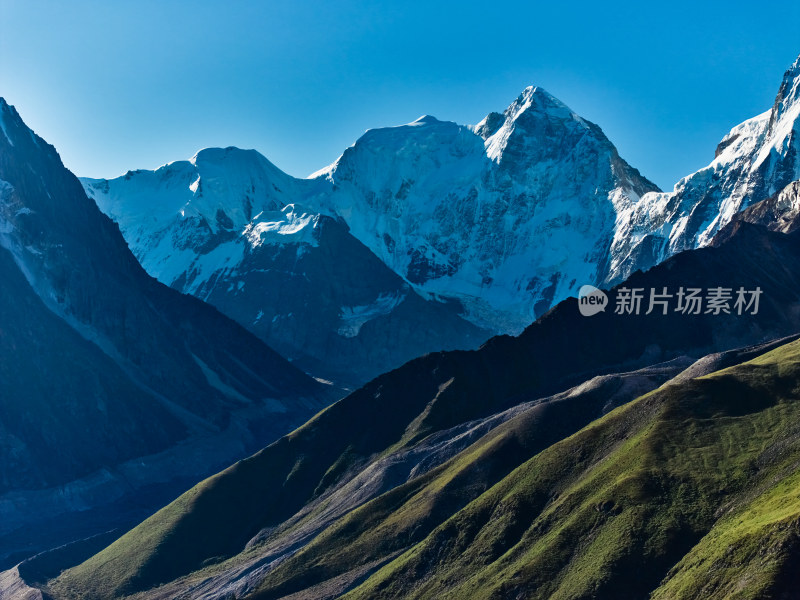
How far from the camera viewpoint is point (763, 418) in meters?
154

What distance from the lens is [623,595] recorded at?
413ft

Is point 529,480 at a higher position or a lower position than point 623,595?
higher

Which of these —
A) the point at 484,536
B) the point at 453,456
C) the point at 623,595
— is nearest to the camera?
the point at 623,595

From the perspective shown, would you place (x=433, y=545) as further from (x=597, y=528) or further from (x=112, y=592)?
(x=112, y=592)

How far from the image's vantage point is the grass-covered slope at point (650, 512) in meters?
120

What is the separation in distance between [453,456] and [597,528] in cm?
5751

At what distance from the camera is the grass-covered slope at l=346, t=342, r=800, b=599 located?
120500 millimetres

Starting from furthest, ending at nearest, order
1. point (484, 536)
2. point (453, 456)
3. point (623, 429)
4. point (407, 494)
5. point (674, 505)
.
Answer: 1. point (453, 456)
2. point (407, 494)
3. point (623, 429)
4. point (484, 536)
5. point (674, 505)

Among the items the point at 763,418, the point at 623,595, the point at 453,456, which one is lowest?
the point at 623,595

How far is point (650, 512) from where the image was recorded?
5394 inches

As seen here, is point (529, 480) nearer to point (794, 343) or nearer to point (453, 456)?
point (453, 456)

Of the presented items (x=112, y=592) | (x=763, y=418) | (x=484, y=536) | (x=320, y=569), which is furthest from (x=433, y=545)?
(x=112, y=592)

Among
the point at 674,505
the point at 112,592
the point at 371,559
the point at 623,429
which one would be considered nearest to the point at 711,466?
the point at 674,505

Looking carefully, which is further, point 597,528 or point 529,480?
point 529,480
